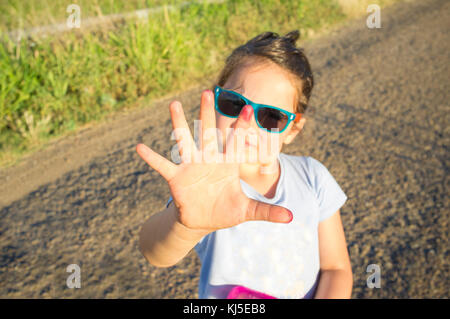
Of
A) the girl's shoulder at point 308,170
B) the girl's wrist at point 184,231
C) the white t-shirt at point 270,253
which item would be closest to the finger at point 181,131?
the girl's wrist at point 184,231

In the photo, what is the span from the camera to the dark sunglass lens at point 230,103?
4.33ft

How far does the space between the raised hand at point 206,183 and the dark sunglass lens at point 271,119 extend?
0.41m

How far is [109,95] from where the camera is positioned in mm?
4664

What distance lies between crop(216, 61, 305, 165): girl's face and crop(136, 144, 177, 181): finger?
46cm

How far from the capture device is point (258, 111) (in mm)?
1329

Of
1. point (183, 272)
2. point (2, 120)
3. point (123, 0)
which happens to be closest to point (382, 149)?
point (183, 272)

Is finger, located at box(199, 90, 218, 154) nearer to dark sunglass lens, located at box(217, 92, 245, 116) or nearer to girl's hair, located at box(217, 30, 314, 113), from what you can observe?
dark sunglass lens, located at box(217, 92, 245, 116)

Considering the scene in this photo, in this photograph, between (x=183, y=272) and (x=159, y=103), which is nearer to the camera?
(x=183, y=272)

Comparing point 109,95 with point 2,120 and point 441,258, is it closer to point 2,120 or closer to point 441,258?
point 2,120

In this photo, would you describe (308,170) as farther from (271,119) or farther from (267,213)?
(267,213)

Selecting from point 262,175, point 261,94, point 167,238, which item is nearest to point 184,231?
point 167,238

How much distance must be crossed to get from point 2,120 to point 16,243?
6.55 ft

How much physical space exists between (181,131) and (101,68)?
430cm

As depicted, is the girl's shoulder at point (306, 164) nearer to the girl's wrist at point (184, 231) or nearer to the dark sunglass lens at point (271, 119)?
the dark sunglass lens at point (271, 119)
